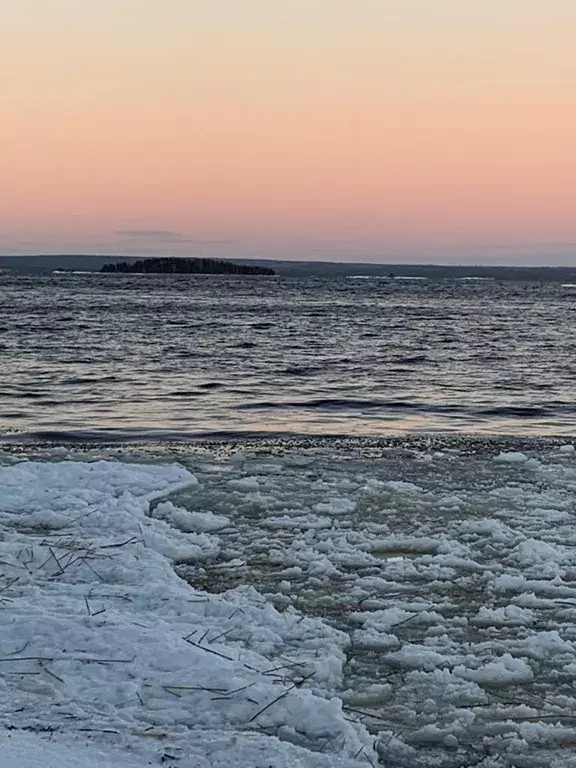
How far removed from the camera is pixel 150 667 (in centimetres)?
489

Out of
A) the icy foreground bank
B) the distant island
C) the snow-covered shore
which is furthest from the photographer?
the distant island

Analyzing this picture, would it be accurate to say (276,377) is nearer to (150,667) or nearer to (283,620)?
(283,620)

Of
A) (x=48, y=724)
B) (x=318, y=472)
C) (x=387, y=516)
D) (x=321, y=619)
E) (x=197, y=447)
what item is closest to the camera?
(x=48, y=724)

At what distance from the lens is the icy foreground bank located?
4117 millimetres

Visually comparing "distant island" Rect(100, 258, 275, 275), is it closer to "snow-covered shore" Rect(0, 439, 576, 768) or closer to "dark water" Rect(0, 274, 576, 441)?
"dark water" Rect(0, 274, 576, 441)

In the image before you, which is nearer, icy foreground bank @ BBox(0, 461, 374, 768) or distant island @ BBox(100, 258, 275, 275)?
icy foreground bank @ BBox(0, 461, 374, 768)

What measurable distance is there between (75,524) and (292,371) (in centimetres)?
1462

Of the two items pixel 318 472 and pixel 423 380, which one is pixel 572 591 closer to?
pixel 318 472

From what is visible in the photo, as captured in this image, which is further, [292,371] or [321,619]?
[292,371]

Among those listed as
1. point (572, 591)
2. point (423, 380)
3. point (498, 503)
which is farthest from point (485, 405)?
point (572, 591)

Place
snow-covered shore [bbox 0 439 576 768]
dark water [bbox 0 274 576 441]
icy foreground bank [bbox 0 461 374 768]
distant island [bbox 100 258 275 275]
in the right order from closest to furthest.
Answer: icy foreground bank [bbox 0 461 374 768] → snow-covered shore [bbox 0 439 576 768] → dark water [bbox 0 274 576 441] → distant island [bbox 100 258 275 275]

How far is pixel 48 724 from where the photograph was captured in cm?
419

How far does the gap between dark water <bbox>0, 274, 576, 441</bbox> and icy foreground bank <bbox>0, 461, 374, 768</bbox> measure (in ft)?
22.4

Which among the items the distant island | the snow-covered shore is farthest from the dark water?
the distant island
